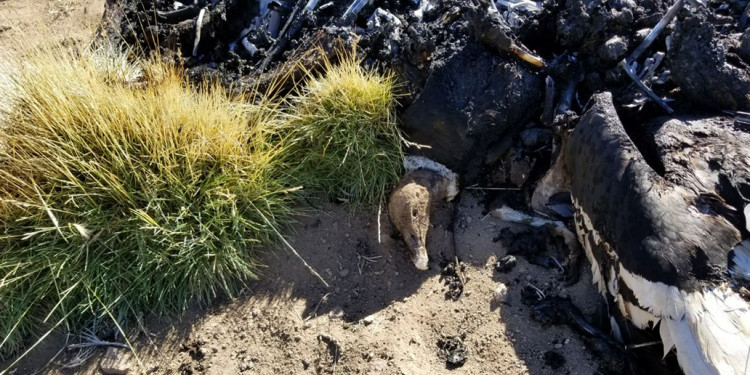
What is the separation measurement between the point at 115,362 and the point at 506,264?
2146 millimetres

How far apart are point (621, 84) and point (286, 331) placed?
232 centimetres

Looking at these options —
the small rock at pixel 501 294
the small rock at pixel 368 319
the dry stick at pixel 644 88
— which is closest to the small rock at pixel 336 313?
the small rock at pixel 368 319

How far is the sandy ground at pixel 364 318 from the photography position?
2.80 meters

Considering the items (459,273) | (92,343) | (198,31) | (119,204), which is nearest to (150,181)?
(119,204)

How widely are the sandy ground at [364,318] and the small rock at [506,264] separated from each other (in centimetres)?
4

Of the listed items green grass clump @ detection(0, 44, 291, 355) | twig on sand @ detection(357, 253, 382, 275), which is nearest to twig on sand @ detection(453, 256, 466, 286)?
twig on sand @ detection(357, 253, 382, 275)

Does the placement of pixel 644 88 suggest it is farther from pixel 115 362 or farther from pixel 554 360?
pixel 115 362

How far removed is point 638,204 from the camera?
2484mm

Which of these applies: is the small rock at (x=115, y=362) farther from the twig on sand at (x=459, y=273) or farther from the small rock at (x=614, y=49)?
the small rock at (x=614, y=49)

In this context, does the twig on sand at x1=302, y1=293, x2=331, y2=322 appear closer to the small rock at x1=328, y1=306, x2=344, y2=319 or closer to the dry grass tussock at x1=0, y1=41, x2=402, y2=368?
the small rock at x1=328, y1=306, x2=344, y2=319

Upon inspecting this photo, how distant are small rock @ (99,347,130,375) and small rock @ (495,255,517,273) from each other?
6.73 ft

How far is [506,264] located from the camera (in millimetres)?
3070

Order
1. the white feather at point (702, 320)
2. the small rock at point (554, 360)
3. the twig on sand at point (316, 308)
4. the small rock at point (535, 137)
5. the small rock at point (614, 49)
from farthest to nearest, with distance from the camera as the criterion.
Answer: the small rock at point (535, 137)
the small rock at point (614, 49)
the twig on sand at point (316, 308)
the small rock at point (554, 360)
the white feather at point (702, 320)

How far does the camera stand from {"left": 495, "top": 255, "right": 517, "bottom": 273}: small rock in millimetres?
3070
